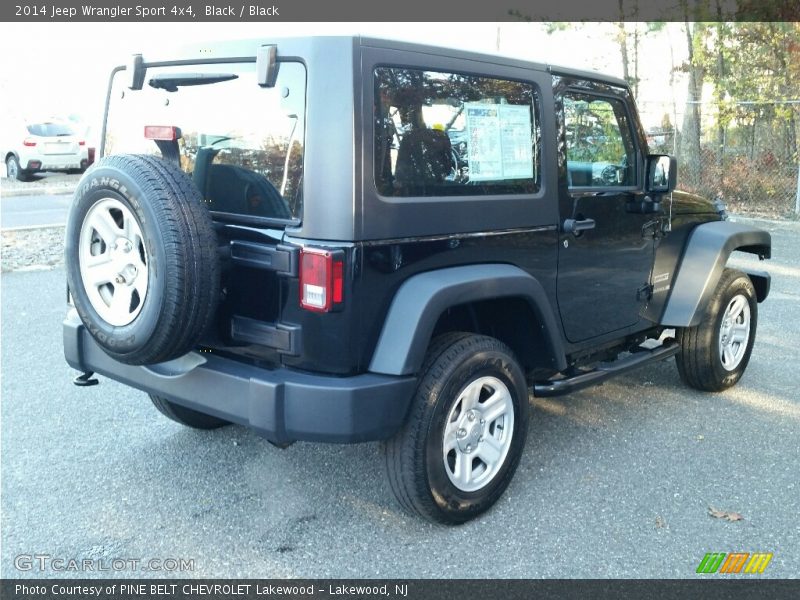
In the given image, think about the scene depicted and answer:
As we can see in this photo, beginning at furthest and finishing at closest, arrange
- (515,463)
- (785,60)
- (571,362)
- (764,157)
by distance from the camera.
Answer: (785,60) < (764,157) < (571,362) < (515,463)

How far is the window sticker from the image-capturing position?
11.4 feet

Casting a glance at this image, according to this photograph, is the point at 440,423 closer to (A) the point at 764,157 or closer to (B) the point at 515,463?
(B) the point at 515,463

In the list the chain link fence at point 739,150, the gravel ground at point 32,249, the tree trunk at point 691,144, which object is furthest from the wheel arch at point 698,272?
the tree trunk at point 691,144

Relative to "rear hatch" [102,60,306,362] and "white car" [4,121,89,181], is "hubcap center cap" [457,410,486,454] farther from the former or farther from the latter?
"white car" [4,121,89,181]

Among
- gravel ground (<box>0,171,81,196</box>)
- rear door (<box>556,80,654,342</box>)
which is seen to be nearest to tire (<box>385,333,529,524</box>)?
rear door (<box>556,80,654,342</box>)

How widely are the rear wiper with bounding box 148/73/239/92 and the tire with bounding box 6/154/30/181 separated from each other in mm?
18745

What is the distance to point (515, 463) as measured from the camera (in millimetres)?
3654

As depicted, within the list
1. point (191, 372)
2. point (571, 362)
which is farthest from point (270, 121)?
point (571, 362)

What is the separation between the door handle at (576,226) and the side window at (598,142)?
201 millimetres

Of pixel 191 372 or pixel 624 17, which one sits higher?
pixel 624 17

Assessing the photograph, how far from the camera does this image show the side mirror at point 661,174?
443 centimetres

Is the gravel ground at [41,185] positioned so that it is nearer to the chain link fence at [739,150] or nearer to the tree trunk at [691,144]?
the chain link fence at [739,150]

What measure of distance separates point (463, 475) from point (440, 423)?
0.35 meters

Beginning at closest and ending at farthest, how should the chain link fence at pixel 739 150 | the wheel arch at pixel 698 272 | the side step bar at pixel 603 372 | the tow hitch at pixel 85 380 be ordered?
the tow hitch at pixel 85 380
the side step bar at pixel 603 372
the wheel arch at pixel 698 272
the chain link fence at pixel 739 150
